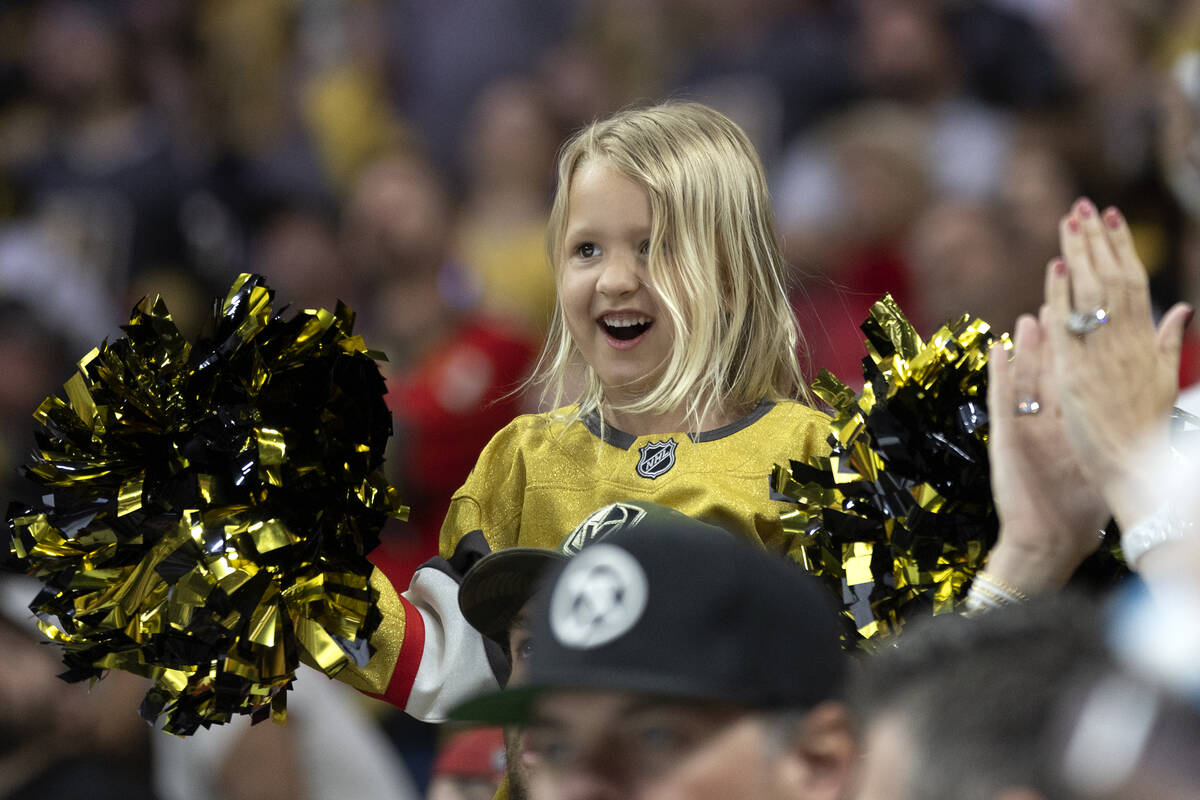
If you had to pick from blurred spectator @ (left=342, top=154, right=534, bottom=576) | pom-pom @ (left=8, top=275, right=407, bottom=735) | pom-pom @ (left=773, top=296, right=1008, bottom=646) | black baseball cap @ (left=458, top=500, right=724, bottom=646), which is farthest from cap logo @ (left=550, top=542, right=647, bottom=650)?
blurred spectator @ (left=342, top=154, right=534, bottom=576)

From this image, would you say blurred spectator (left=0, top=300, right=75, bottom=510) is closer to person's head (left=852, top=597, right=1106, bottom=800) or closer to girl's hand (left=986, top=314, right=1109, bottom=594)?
girl's hand (left=986, top=314, right=1109, bottom=594)

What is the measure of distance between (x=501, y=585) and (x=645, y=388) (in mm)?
585

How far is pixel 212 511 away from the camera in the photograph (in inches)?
97.7

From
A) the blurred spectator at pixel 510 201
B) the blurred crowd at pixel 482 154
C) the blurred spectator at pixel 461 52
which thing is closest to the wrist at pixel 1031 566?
the blurred crowd at pixel 482 154

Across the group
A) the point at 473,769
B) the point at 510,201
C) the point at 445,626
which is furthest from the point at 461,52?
the point at 445,626

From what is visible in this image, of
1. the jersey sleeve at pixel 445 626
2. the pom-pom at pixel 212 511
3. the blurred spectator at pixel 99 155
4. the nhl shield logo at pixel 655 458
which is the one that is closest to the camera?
the pom-pom at pixel 212 511

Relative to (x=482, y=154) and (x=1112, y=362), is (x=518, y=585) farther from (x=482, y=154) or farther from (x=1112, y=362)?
(x=482, y=154)

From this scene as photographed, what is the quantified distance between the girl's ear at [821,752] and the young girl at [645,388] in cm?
103

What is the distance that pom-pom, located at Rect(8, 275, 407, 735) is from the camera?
2453mm

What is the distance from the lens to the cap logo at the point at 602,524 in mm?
2459

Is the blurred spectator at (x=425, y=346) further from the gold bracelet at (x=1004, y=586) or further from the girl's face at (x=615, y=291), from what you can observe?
the gold bracelet at (x=1004, y=586)

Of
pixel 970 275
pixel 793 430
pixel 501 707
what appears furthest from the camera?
pixel 970 275

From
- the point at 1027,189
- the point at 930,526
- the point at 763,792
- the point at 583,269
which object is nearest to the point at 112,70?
the point at 1027,189

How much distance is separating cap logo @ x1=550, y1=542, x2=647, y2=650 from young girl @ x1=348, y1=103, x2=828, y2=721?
0.99 metres
